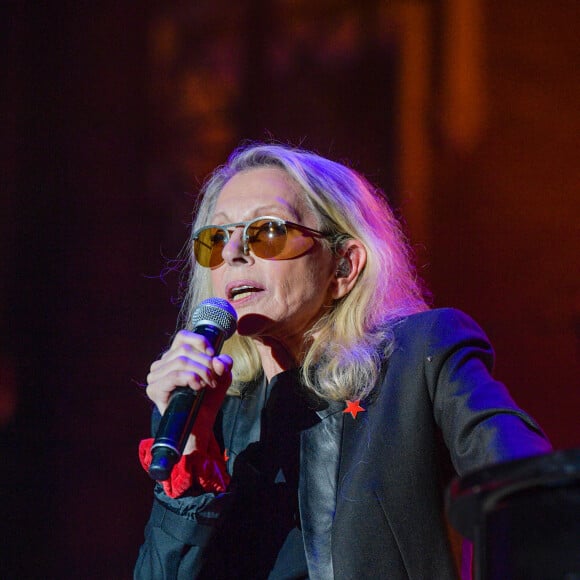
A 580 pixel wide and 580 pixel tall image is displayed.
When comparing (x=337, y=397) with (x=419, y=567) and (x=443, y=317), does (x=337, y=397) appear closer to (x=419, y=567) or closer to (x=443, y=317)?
(x=443, y=317)

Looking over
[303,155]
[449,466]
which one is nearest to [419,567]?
[449,466]

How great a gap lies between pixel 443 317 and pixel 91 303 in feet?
5.53

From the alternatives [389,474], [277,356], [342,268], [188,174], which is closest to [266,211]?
[342,268]

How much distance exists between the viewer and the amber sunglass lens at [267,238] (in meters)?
2.03

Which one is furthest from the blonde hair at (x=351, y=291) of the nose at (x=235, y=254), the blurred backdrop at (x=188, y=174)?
the blurred backdrop at (x=188, y=174)

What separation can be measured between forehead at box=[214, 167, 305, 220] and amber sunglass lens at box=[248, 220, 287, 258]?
0.24 feet

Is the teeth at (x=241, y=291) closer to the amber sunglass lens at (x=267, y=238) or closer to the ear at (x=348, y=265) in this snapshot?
the amber sunglass lens at (x=267, y=238)

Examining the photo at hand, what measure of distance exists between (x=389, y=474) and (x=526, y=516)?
0.97 m

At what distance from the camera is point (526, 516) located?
0.80 m

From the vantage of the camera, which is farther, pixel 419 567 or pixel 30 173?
pixel 30 173

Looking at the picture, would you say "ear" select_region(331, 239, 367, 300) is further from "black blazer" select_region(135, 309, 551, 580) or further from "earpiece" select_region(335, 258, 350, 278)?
"black blazer" select_region(135, 309, 551, 580)

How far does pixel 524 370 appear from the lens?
122 inches

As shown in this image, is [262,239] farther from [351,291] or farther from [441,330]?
[441,330]

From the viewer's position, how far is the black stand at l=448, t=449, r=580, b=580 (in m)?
0.77
